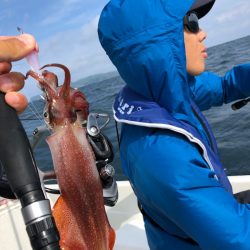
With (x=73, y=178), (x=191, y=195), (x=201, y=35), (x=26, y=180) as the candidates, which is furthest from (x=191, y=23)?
(x=26, y=180)

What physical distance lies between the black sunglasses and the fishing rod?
1.21 meters

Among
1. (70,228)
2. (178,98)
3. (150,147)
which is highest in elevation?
(178,98)

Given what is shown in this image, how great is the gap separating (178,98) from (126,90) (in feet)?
1.23

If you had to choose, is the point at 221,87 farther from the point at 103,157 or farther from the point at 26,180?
the point at 26,180

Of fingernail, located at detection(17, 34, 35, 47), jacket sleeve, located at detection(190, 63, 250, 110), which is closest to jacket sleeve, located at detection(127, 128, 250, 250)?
fingernail, located at detection(17, 34, 35, 47)

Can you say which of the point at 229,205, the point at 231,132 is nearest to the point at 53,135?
the point at 229,205

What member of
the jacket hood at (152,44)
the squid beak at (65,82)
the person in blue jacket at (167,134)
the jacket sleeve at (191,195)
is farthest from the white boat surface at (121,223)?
the squid beak at (65,82)

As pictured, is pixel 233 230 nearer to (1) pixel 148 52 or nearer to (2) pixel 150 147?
(2) pixel 150 147

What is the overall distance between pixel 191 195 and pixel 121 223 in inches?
121

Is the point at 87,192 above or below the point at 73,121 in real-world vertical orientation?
below

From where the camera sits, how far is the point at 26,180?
1203 mm

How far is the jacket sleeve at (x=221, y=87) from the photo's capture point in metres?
2.79

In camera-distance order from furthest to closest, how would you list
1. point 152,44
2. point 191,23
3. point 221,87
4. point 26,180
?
point 221,87, point 191,23, point 152,44, point 26,180

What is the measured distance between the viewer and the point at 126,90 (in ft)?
6.94
